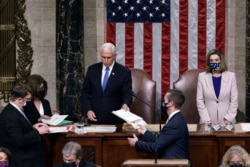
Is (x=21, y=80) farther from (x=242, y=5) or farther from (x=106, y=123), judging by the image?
(x=242, y=5)

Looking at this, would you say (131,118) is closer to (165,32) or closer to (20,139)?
(20,139)

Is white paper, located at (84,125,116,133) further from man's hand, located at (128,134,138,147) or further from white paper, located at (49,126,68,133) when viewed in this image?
man's hand, located at (128,134,138,147)

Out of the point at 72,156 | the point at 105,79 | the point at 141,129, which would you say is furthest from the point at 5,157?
the point at 105,79

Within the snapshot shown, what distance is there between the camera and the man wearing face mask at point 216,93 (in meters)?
14.3

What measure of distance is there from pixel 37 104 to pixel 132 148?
59.1 inches

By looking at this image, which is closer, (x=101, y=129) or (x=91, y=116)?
(x=101, y=129)

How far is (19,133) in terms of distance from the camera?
41.0ft

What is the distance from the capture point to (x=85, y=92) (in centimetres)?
1438

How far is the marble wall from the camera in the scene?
16.2 m

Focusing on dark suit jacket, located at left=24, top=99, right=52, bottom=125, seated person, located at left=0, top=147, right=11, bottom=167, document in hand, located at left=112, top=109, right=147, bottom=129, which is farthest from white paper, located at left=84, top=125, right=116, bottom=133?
seated person, located at left=0, top=147, right=11, bottom=167

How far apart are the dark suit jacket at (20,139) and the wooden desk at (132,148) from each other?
25.5 inches

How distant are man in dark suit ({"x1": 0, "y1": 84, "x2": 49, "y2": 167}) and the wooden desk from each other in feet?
2.20

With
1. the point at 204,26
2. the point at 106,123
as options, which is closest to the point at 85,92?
the point at 106,123

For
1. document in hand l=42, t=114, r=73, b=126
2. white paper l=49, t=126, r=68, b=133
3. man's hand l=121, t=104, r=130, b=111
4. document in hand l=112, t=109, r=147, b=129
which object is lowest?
white paper l=49, t=126, r=68, b=133
